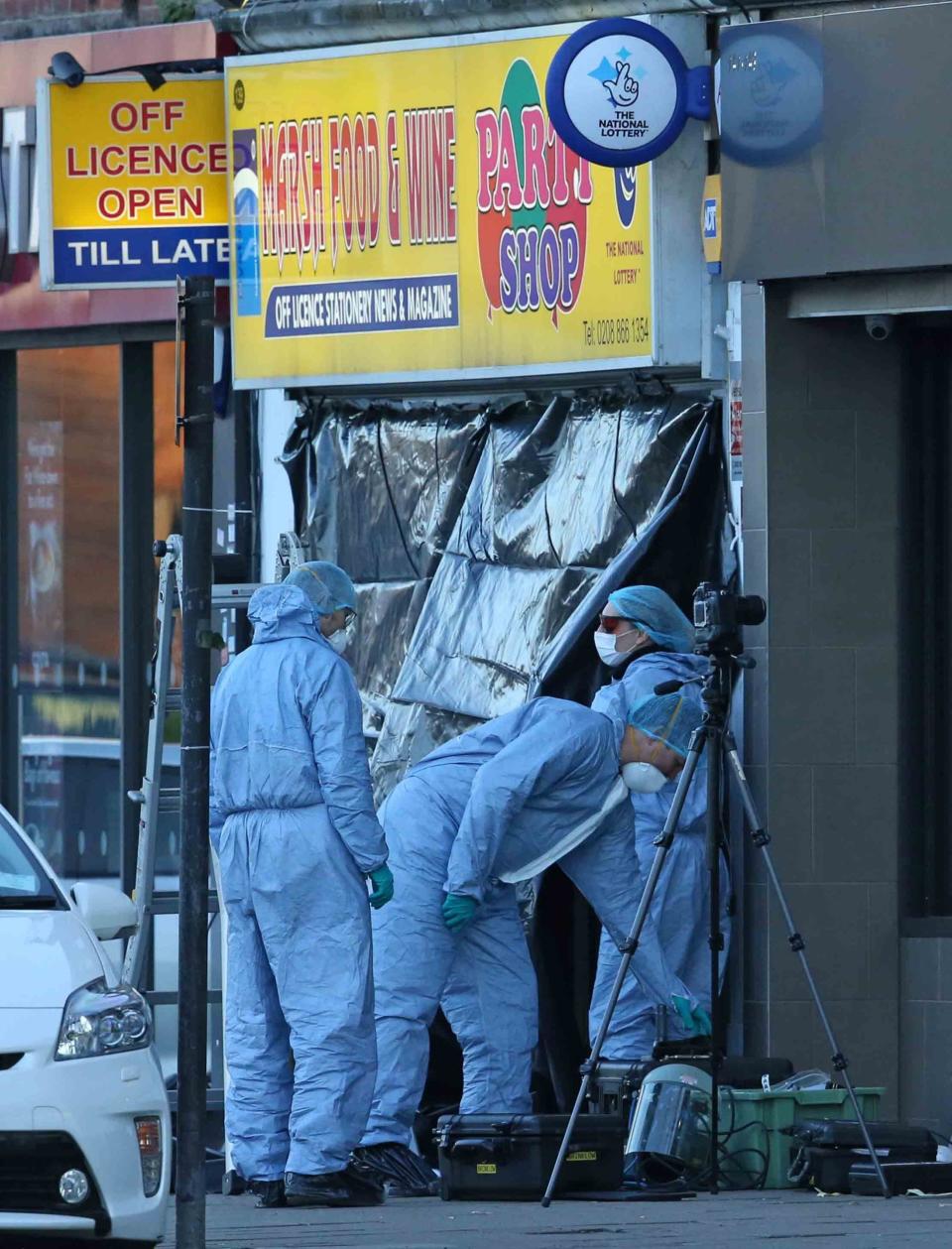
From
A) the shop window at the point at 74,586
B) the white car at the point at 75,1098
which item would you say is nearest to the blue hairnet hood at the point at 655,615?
the white car at the point at 75,1098

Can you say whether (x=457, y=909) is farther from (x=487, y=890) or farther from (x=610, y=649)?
(x=610, y=649)

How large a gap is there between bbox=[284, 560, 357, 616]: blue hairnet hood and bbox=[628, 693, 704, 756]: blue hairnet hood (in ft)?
3.64

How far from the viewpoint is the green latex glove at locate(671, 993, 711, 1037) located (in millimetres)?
10461

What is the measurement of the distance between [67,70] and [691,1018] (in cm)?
494

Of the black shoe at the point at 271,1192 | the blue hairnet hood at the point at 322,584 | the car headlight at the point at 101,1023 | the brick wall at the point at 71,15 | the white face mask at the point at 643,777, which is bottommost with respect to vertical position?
the black shoe at the point at 271,1192

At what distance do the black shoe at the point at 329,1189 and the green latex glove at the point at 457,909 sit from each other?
2.99 ft

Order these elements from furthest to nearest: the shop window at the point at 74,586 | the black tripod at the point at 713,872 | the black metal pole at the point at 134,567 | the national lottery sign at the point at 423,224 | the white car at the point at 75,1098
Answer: the shop window at the point at 74,586 < the black metal pole at the point at 134,567 < the national lottery sign at the point at 423,224 < the black tripod at the point at 713,872 < the white car at the point at 75,1098

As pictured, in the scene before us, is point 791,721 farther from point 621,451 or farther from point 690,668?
point 621,451

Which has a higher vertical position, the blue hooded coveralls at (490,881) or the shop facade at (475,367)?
the shop facade at (475,367)

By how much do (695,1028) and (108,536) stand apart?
16.4ft

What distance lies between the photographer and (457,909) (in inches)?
405

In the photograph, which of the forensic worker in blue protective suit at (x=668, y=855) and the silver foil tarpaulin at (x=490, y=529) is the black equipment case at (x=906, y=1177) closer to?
the forensic worker in blue protective suit at (x=668, y=855)

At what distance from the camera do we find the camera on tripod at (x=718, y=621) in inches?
387

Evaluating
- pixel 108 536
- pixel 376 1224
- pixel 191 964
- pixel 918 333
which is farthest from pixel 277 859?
pixel 108 536
